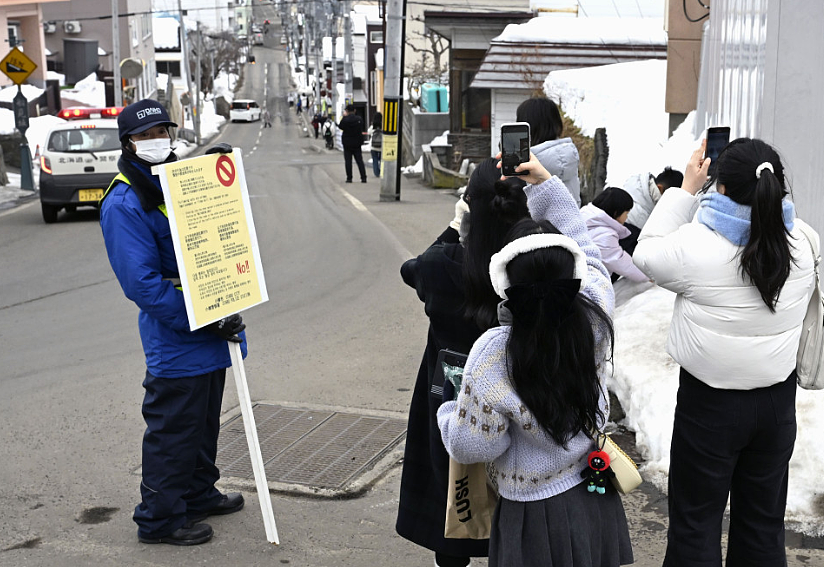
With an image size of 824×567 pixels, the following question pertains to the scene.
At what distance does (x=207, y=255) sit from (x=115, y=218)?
1.43 feet

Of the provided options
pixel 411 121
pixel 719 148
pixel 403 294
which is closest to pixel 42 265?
pixel 403 294

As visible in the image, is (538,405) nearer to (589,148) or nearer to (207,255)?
(207,255)

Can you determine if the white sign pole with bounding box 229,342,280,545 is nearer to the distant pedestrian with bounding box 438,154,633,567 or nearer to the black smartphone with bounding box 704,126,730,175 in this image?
the distant pedestrian with bounding box 438,154,633,567

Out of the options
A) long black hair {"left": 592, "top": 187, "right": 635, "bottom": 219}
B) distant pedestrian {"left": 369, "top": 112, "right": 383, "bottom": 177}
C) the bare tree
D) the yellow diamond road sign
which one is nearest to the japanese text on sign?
long black hair {"left": 592, "top": 187, "right": 635, "bottom": 219}

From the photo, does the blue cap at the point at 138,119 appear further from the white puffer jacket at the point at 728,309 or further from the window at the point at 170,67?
the window at the point at 170,67

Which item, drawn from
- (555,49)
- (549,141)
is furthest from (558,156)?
(555,49)

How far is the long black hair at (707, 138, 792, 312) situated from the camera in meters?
3.22

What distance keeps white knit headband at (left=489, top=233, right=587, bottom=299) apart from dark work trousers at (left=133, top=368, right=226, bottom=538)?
7.10ft

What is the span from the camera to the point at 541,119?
5.23m

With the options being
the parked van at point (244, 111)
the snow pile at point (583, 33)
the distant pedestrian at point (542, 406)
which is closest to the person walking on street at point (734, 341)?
the distant pedestrian at point (542, 406)

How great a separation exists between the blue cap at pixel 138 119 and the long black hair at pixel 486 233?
→ 73.1 inches

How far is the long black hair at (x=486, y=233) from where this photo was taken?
3.04m

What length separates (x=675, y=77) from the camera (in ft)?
46.8

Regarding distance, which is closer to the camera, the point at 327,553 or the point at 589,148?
the point at 327,553
